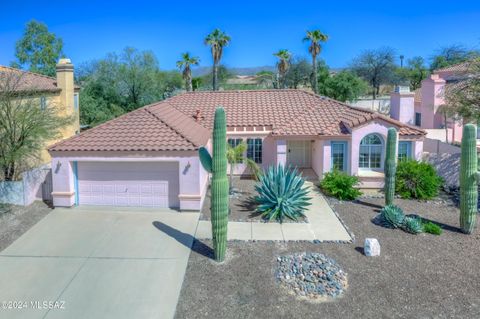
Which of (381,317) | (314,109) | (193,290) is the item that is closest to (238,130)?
(314,109)

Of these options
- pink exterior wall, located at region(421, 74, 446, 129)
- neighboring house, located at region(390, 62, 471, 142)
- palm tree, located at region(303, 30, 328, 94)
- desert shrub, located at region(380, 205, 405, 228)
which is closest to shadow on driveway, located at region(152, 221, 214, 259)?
desert shrub, located at region(380, 205, 405, 228)

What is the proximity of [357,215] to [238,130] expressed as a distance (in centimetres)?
878

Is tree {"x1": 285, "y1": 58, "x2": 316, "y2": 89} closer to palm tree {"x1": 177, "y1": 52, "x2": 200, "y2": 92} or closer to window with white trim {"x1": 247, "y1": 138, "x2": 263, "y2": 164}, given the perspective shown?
palm tree {"x1": 177, "y1": 52, "x2": 200, "y2": 92}

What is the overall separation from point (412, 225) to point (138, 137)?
11198 millimetres

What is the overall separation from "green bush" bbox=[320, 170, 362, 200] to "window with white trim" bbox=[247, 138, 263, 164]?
5.03 meters

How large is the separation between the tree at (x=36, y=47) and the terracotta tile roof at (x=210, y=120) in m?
32.8

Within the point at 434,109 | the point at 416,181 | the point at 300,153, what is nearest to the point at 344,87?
the point at 434,109

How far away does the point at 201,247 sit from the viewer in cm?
1306

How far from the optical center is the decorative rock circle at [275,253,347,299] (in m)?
10.4

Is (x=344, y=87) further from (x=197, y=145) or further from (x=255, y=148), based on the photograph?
(x=197, y=145)

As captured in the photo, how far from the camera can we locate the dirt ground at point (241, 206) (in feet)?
51.9

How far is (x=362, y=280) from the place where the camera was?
1103cm

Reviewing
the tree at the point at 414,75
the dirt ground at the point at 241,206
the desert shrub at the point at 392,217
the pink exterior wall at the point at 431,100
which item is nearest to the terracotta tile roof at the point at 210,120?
the dirt ground at the point at 241,206

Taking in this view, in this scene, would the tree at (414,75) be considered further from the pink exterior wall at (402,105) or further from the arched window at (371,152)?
the arched window at (371,152)
